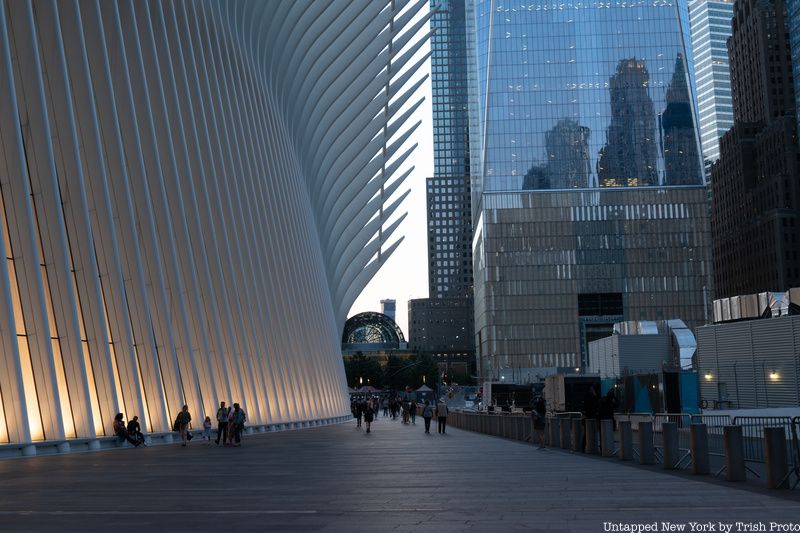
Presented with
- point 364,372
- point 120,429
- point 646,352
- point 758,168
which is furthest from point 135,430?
point 758,168

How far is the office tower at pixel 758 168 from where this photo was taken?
12538cm

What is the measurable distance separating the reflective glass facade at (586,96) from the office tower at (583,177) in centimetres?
12

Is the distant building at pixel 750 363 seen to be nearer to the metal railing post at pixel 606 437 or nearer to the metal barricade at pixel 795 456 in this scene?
the metal railing post at pixel 606 437

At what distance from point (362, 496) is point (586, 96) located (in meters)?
106

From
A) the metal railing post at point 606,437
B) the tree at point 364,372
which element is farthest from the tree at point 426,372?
the metal railing post at point 606,437

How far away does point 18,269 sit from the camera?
59.5 feet

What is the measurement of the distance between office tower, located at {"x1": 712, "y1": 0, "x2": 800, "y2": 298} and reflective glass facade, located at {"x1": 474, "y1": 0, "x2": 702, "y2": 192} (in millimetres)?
22468

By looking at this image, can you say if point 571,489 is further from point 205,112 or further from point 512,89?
point 512,89

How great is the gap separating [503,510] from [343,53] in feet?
132

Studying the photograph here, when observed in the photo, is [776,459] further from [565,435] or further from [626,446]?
[565,435]

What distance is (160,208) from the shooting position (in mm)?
24859

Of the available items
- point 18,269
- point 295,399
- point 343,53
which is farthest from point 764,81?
point 18,269

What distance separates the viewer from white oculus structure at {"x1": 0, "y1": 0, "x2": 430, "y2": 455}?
18203 millimetres

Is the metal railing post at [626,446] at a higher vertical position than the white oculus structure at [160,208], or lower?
lower
